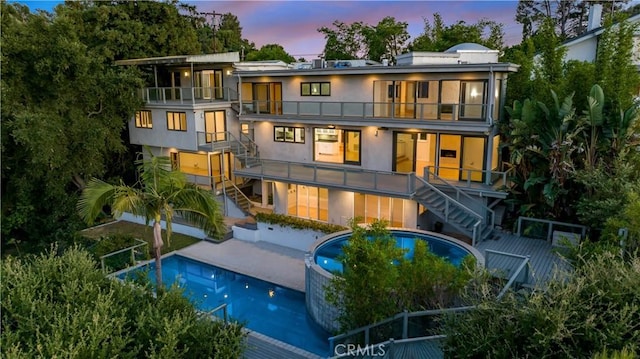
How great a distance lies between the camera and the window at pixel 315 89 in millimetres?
24703

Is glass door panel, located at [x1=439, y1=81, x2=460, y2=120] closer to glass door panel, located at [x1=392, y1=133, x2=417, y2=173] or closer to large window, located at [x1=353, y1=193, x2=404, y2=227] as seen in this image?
glass door panel, located at [x1=392, y1=133, x2=417, y2=173]

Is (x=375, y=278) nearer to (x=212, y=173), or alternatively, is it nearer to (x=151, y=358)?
(x=151, y=358)

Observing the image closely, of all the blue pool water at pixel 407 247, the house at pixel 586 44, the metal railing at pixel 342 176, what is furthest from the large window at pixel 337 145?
the house at pixel 586 44

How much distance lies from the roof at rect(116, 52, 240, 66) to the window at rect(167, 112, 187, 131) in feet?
10.2

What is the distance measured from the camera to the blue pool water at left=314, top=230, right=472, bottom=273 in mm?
16469

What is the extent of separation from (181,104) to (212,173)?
4.67 meters

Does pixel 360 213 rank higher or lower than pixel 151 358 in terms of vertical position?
lower

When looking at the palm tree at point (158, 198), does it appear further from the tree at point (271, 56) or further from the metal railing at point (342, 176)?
the tree at point (271, 56)

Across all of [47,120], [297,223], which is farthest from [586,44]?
[47,120]

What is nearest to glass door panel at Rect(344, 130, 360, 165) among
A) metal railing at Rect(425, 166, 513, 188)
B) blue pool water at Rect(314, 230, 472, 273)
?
metal railing at Rect(425, 166, 513, 188)

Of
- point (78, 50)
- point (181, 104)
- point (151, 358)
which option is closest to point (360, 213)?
point (181, 104)

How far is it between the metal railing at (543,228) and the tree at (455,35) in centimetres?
2498

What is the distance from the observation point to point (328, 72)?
77.7ft

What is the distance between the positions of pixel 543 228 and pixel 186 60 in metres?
20.4
